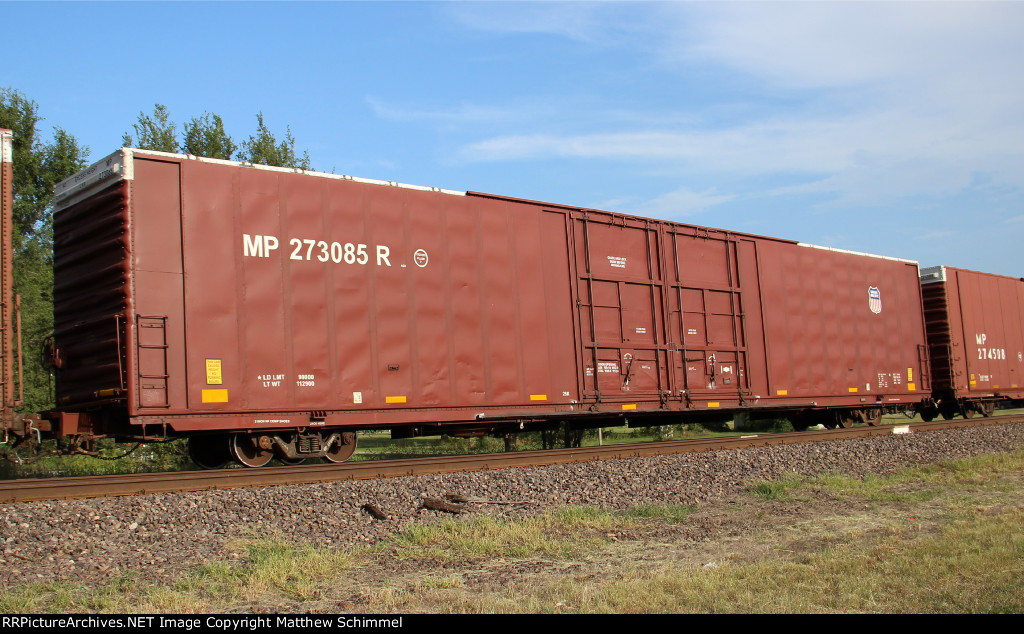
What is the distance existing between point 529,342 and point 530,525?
5.49m

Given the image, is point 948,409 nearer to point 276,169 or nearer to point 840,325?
point 840,325

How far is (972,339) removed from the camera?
2208 cm

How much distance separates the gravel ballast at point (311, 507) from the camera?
21.2ft

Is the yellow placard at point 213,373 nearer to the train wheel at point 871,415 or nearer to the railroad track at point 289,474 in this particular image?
the railroad track at point 289,474

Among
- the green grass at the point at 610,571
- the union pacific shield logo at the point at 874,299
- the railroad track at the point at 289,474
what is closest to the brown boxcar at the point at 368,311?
the railroad track at the point at 289,474

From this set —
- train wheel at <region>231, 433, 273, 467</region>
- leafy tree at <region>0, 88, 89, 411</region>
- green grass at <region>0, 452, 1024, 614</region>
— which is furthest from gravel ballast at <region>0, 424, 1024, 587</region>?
leafy tree at <region>0, 88, 89, 411</region>

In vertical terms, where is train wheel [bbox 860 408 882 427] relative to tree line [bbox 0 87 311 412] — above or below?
below

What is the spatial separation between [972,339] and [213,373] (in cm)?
2054

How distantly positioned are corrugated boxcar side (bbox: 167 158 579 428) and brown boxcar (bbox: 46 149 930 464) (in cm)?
3

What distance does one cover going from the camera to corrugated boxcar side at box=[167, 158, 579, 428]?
10.2 meters

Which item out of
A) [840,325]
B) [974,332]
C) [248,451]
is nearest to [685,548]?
[248,451]

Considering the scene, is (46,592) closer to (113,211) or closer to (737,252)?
(113,211)

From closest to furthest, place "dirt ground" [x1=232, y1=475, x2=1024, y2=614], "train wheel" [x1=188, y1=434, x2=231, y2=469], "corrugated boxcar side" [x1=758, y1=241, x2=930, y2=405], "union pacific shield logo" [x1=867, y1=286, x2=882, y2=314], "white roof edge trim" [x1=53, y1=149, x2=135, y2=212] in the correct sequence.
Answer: "dirt ground" [x1=232, y1=475, x2=1024, y2=614] → "white roof edge trim" [x1=53, y1=149, x2=135, y2=212] → "train wheel" [x1=188, y1=434, x2=231, y2=469] → "corrugated boxcar side" [x1=758, y1=241, x2=930, y2=405] → "union pacific shield logo" [x1=867, y1=286, x2=882, y2=314]

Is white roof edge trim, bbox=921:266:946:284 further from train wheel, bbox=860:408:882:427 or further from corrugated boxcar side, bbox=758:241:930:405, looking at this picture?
train wheel, bbox=860:408:882:427
